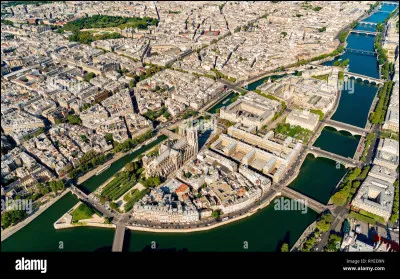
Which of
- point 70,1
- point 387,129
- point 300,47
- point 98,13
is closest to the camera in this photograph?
point 387,129

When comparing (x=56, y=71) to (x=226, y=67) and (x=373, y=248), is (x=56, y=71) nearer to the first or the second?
(x=226, y=67)

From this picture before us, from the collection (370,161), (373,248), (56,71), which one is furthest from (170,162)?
(56,71)

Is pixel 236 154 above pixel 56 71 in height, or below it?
below

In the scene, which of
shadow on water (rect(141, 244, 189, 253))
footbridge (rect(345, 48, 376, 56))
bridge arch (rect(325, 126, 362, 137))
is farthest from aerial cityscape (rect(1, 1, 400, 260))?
footbridge (rect(345, 48, 376, 56))

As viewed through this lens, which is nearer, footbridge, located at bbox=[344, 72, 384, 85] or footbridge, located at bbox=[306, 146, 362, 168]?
footbridge, located at bbox=[306, 146, 362, 168]

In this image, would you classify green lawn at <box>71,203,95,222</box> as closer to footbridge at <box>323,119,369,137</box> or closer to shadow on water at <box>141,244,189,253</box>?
shadow on water at <box>141,244,189,253</box>

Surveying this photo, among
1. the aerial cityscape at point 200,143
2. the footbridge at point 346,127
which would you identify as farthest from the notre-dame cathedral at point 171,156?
the footbridge at point 346,127

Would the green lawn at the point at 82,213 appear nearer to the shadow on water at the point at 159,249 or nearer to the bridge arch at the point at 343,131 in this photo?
the shadow on water at the point at 159,249
